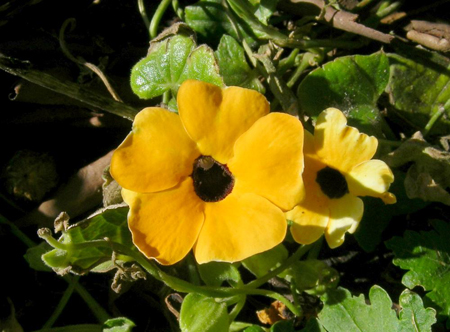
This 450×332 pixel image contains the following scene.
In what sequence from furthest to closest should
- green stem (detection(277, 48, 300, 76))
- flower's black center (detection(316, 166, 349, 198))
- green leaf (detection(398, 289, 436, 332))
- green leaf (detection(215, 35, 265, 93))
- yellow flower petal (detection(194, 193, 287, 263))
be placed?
green stem (detection(277, 48, 300, 76))
green leaf (detection(215, 35, 265, 93))
green leaf (detection(398, 289, 436, 332))
flower's black center (detection(316, 166, 349, 198))
yellow flower petal (detection(194, 193, 287, 263))

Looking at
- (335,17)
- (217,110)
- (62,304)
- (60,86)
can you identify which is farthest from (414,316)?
(60,86)

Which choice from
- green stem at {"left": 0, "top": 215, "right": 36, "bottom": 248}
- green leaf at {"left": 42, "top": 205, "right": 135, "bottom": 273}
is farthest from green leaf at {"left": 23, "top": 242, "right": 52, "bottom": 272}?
green leaf at {"left": 42, "top": 205, "right": 135, "bottom": 273}

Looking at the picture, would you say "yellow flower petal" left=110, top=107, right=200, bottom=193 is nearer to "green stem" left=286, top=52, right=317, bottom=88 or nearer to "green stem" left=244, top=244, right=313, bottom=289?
"green stem" left=244, top=244, right=313, bottom=289

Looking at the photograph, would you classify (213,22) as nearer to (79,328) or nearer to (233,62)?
(233,62)

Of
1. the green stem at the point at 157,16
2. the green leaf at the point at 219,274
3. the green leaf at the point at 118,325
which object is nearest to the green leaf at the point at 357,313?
the green leaf at the point at 219,274

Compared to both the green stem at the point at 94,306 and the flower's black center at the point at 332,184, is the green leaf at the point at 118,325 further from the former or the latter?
the flower's black center at the point at 332,184

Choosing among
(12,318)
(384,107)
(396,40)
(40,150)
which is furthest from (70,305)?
(396,40)
